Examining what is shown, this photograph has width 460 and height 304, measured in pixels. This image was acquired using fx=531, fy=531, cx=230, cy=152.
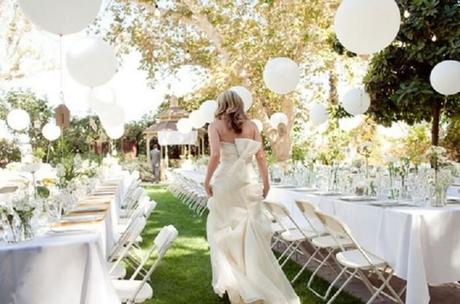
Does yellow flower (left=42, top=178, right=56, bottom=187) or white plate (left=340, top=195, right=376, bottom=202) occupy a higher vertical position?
yellow flower (left=42, top=178, right=56, bottom=187)

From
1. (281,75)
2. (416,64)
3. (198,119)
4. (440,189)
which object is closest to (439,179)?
(440,189)

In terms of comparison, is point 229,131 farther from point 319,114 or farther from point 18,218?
point 319,114

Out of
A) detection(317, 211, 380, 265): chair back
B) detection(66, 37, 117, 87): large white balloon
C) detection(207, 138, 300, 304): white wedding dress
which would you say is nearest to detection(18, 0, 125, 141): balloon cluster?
detection(66, 37, 117, 87): large white balloon

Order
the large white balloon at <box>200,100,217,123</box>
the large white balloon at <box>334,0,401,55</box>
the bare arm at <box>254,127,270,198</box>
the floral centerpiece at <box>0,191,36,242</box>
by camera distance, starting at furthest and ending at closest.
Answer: the large white balloon at <box>200,100,217,123</box> < the large white balloon at <box>334,0,401,55</box> < the bare arm at <box>254,127,270,198</box> < the floral centerpiece at <box>0,191,36,242</box>

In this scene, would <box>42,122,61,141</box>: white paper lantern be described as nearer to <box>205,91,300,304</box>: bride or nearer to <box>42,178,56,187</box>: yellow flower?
<box>42,178,56,187</box>: yellow flower

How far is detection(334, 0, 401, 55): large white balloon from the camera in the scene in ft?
16.4

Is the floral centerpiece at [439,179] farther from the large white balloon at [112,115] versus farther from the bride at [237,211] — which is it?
the large white balloon at [112,115]

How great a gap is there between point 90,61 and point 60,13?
5.26ft

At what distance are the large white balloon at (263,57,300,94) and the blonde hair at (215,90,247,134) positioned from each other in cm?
385

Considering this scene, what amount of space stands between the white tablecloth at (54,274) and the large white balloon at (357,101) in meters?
5.64

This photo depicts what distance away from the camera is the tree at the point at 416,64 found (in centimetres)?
712

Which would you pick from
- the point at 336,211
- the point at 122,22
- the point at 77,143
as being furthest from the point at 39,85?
the point at 336,211

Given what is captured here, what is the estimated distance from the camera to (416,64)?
7.64m

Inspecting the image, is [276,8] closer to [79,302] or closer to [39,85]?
[79,302]
